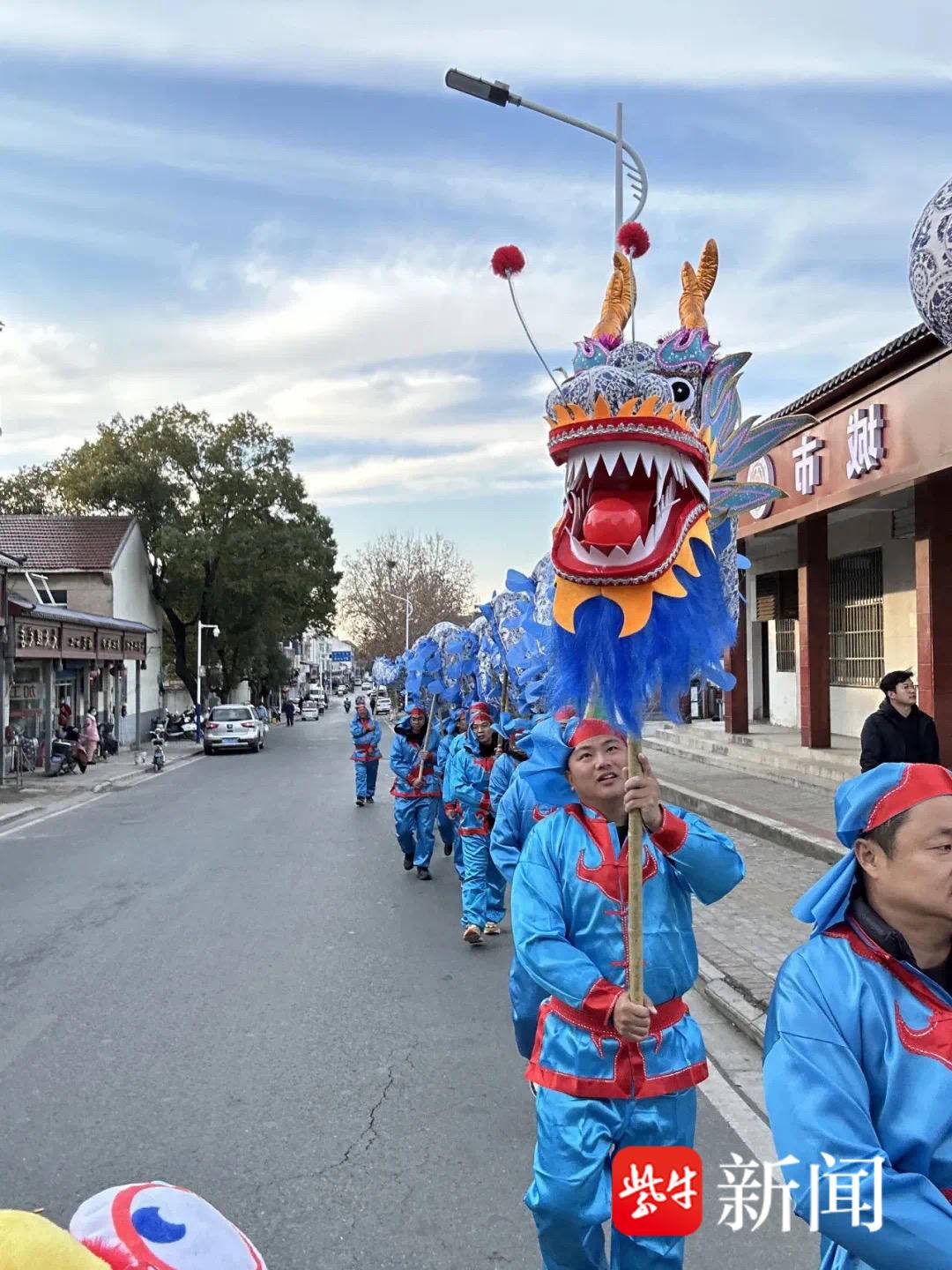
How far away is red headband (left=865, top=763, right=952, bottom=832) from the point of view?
1905 mm

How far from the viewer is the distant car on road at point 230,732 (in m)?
30.5

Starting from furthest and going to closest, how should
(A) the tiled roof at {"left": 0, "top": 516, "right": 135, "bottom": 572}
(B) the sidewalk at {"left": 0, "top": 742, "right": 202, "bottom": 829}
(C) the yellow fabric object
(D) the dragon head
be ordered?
(A) the tiled roof at {"left": 0, "top": 516, "right": 135, "bottom": 572} → (B) the sidewalk at {"left": 0, "top": 742, "right": 202, "bottom": 829} → (D) the dragon head → (C) the yellow fabric object

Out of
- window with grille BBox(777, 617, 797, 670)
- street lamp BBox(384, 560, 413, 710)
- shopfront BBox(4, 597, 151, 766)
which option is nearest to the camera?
window with grille BBox(777, 617, 797, 670)

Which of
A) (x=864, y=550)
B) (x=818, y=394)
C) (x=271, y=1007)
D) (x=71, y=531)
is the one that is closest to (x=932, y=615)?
(x=818, y=394)

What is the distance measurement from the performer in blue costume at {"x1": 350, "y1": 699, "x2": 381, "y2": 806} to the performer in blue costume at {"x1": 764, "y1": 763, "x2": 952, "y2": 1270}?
12944mm

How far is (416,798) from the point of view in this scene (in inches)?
401

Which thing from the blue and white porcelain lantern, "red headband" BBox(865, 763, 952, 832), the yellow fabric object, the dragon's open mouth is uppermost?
the blue and white porcelain lantern

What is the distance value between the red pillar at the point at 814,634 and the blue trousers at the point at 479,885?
9.87 metres

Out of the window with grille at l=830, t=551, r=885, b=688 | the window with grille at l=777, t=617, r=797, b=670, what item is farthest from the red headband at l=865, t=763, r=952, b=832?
the window with grille at l=777, t=617, r=797, b=670

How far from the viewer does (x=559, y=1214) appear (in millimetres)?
2600

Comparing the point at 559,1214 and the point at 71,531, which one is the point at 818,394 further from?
the point at 71,531

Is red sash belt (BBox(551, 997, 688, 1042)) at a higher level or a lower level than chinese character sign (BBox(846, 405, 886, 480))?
lower

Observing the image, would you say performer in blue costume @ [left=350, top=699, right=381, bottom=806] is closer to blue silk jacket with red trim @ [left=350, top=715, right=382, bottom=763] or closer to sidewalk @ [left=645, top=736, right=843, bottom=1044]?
blue silk jacket with red trim @ [left=350, top=715, right=382, bottom=763]

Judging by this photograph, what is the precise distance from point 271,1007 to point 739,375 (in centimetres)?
431
